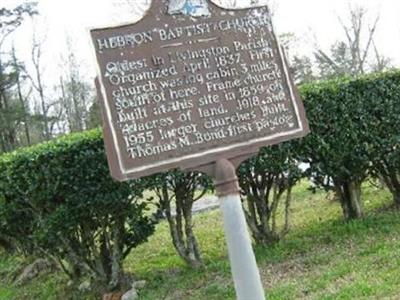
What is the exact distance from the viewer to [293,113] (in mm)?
4430

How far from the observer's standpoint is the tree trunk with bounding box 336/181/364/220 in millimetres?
8276

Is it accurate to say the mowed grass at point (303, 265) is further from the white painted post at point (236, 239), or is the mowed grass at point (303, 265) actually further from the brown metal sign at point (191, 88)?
the brown metal sign at point (191, 88)

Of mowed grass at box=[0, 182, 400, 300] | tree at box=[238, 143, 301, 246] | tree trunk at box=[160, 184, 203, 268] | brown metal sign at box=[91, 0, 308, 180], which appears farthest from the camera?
tree trunk at box=[160, 184, 203, 268]

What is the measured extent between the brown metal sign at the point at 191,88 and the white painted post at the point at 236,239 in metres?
0.14

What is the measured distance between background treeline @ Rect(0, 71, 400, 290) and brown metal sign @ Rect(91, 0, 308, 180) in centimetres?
276

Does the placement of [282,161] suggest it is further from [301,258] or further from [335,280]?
[335,280]

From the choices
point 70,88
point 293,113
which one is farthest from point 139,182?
point 70,88

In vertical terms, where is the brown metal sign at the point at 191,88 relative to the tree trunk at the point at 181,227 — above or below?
above

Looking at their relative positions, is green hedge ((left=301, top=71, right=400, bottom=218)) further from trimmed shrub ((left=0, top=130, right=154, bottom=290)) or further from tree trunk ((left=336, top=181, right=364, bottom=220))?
trimmed shrub ((left=0, top=130, right=154, bottom=290))

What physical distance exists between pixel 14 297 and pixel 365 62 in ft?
108

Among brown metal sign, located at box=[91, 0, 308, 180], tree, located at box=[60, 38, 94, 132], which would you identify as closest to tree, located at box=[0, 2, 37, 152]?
tree, located at box=[60, 38, 94, 132]

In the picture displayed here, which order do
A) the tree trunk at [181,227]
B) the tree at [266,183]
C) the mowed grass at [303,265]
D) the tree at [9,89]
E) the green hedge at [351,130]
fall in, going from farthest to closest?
the tree at [9,89] < the green hedge at [351,130] < the tree trunk at [181,227] < the tree at [266,183] < the mowed grass at [303,265]

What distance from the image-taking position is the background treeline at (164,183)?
6676 millimetres

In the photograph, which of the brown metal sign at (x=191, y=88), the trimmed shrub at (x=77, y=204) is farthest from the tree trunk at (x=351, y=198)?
the brown metal sign at (x=191, y=88)
